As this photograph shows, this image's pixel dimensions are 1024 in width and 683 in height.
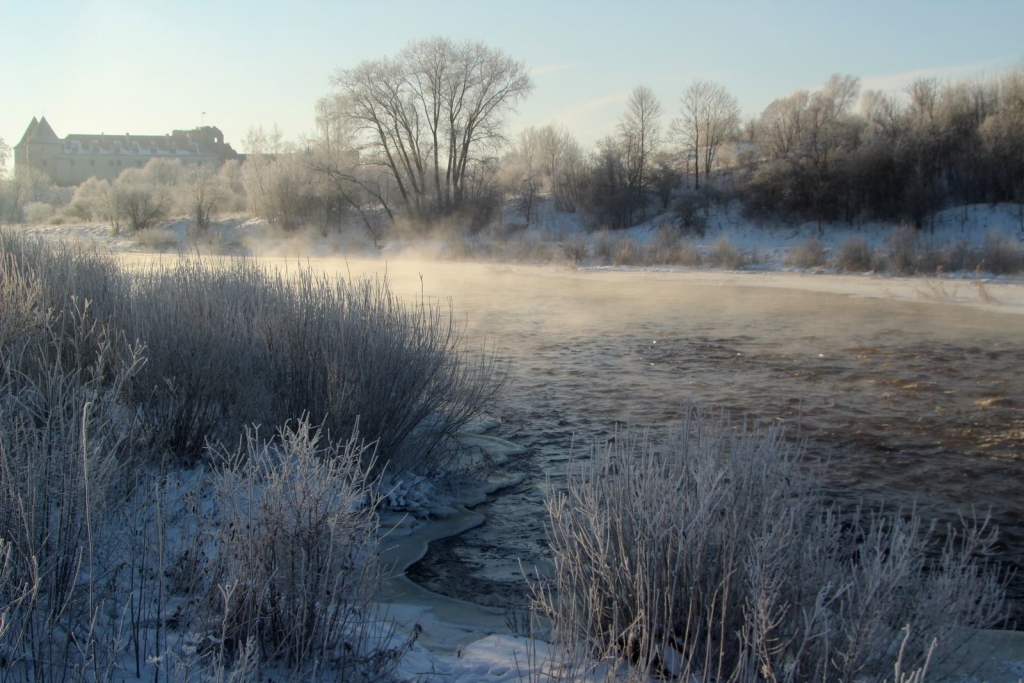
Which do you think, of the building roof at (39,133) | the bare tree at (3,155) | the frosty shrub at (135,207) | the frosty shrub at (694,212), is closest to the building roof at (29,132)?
the building roof at (39,133)

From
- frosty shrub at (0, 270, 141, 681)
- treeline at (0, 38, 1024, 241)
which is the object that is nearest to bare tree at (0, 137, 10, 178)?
treeline at (0, 38, 1024, 241)

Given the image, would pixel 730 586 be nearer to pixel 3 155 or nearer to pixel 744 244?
pixel 744 244

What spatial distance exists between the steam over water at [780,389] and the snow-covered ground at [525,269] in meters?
0.34

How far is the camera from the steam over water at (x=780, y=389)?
20.6 ft

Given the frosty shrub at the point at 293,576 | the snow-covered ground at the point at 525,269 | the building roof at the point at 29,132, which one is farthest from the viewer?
the building roof at the point at 29,132

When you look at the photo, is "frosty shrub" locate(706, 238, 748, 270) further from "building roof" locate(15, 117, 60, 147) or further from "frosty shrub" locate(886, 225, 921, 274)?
"building roof" locate(15, 117, 60, 147)

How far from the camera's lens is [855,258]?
22.8 m

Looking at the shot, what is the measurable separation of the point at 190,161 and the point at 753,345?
3778 inches

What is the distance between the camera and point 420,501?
6.54 meters

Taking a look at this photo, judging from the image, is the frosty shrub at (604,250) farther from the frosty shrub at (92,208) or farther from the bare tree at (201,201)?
the frosty shrub at (92,208)

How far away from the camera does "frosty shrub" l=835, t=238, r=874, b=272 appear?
74.3 ft

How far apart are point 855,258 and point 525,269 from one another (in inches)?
403

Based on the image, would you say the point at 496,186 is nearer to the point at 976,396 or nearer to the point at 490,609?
the point at 976,396

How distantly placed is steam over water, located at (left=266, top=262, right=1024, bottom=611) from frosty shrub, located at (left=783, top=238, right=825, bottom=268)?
5499 mm
